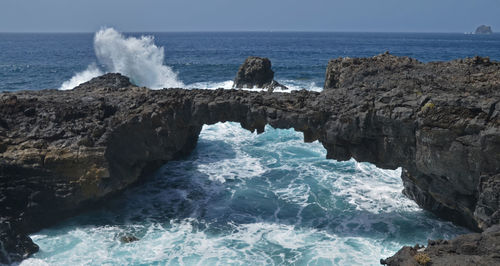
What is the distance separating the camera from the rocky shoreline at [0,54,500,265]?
13.8 m

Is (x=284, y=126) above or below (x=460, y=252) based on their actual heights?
above

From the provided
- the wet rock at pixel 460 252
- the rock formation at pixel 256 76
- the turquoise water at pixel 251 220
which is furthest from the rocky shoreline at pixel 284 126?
the rock formation at pixel 256 76

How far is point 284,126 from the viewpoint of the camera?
55.1ft

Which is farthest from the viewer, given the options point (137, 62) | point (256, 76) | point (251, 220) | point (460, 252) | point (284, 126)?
point (137, 62)

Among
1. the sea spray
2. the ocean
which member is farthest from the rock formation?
the ocean

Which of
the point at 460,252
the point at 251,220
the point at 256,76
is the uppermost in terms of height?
the point at 256,76

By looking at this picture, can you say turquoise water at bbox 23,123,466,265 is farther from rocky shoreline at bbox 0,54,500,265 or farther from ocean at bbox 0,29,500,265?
rocky shoreline at bbox 0,54,500,265

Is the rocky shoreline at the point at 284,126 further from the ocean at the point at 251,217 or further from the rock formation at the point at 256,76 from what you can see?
the rock formation at the point at 256,76

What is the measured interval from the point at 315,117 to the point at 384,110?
2.64m

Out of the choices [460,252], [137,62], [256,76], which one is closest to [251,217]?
[460,252]

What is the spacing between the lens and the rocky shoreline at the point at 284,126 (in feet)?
45.2

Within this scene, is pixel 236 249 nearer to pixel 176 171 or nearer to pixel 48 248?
pixel 48 248

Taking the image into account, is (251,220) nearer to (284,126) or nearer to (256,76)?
(284,126)

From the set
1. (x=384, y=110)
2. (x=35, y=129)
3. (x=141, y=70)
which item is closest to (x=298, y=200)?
(x=384, y=110)
